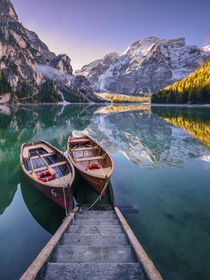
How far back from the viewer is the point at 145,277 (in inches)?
108

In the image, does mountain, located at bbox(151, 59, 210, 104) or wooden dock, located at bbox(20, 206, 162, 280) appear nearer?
wooden dock, located at bbox(20, 206, 162, 280)

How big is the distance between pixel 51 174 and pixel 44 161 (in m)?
1.85

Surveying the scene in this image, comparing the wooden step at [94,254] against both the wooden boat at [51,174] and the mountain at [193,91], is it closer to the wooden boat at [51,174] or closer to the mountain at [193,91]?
the wooden boat at [51,174]

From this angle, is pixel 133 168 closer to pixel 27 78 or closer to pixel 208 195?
pixel 208 195

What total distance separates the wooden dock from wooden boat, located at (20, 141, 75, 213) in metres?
1.13

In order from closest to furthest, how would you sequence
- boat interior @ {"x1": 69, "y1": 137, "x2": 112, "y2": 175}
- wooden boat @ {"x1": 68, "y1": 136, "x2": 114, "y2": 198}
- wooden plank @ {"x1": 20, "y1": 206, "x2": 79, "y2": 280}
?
wooden plank @ {"x1": 20, "y1": 206, "x2": 79, "y2": 280} < wooden boat @ {"x1": 68, "y1": 136, "x2": 114, "y2": 198} < boat interior @ {"x1": 69, "y1": 137, "x2": 112, "y2": 175}

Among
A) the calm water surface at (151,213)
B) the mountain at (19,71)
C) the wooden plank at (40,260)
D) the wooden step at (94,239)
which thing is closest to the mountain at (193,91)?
the calm water surface at (151,213)

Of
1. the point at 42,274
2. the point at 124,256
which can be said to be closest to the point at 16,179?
the point at 42,274

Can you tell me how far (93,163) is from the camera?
9711mm

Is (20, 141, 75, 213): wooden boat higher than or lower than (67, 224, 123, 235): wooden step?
higher

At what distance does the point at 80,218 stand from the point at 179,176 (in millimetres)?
7434

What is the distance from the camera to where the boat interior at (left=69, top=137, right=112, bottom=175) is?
28.4 feet

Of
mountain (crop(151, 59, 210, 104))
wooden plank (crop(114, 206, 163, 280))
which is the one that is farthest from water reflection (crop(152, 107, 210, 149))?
mountain (crop(151, 59, 210, 104))

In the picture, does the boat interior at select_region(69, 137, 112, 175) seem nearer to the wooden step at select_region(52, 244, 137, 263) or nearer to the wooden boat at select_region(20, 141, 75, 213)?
the wooden boat at select_region(20, 141, 75, 213)
